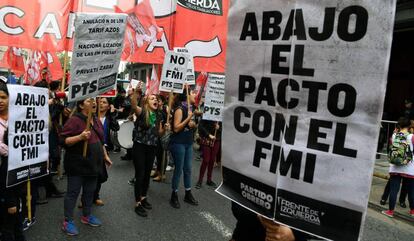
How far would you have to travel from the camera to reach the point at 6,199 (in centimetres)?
338

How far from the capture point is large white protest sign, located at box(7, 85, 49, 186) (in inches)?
136

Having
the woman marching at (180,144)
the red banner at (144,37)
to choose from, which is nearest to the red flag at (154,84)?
the red banner at (144,37)

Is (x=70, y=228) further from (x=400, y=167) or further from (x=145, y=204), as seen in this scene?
(x=400, y=167)

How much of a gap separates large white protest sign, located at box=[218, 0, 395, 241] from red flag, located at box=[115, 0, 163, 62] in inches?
235

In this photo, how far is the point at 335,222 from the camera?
154cm

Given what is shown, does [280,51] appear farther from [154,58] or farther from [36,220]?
[154,58]

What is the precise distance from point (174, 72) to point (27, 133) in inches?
131

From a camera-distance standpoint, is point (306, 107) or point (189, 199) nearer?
point (306, 107)

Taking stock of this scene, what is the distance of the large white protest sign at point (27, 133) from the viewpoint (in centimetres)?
345

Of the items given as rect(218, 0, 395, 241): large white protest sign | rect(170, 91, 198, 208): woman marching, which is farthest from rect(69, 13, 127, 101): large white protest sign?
rect(218, 0, 395, 241): large white protest sign

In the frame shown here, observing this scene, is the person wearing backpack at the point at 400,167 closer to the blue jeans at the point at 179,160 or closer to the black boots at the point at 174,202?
the blue jeans at the point at 179,160

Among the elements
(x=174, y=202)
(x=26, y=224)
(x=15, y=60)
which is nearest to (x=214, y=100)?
(x=174, y=202)

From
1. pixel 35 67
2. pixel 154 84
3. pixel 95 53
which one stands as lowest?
pixel 154 84

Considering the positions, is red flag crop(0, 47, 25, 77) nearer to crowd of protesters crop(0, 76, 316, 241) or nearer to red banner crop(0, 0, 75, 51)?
red banner crop(0, 0, 75, 51)
